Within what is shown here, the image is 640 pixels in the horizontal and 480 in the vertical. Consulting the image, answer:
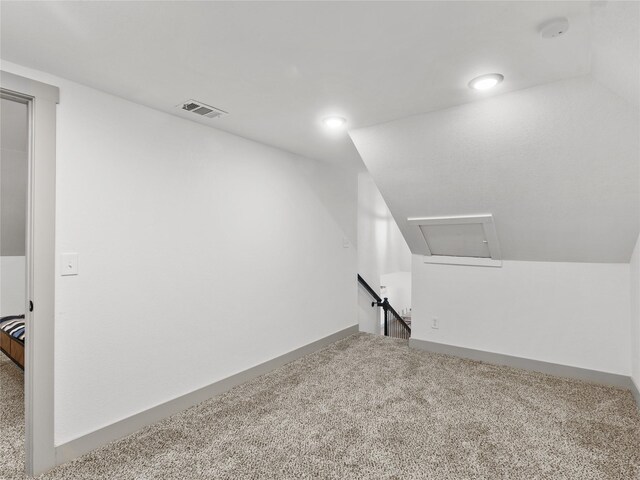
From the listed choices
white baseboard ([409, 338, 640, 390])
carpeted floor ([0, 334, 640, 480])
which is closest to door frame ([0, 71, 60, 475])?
carpeted floor ([0, 334, 640, 480])

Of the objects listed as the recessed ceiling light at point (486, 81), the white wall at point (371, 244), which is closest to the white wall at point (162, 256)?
the white wall at point (371, 244)

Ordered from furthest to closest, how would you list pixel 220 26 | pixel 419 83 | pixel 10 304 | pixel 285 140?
1. pixel 10 304
2. pixel 285 140
3. pixel 419 83
4. pixel 220 26

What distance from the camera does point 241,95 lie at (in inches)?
85.5

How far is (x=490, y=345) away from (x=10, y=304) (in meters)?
5.26

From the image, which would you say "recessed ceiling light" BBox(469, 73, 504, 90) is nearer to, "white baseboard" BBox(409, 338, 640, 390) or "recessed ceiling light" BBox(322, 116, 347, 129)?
"recessed ceiling light" BBox(322, 116, 347, 129)

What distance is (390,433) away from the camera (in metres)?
2.14

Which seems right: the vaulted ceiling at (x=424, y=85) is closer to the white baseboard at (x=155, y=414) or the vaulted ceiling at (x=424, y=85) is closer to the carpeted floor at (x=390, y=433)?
the carpeted floor at (x=390, y=433)

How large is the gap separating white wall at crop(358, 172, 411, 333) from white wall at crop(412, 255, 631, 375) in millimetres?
1325

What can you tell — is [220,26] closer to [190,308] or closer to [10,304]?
[190,308]

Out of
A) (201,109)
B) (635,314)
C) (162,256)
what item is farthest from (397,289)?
(201,109)

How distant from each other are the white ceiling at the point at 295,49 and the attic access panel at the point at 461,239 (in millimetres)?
1207

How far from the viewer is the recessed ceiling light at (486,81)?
193 centimetres

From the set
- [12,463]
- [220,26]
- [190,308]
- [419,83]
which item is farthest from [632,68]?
[12,463]

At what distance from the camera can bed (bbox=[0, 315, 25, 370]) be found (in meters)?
2.79
